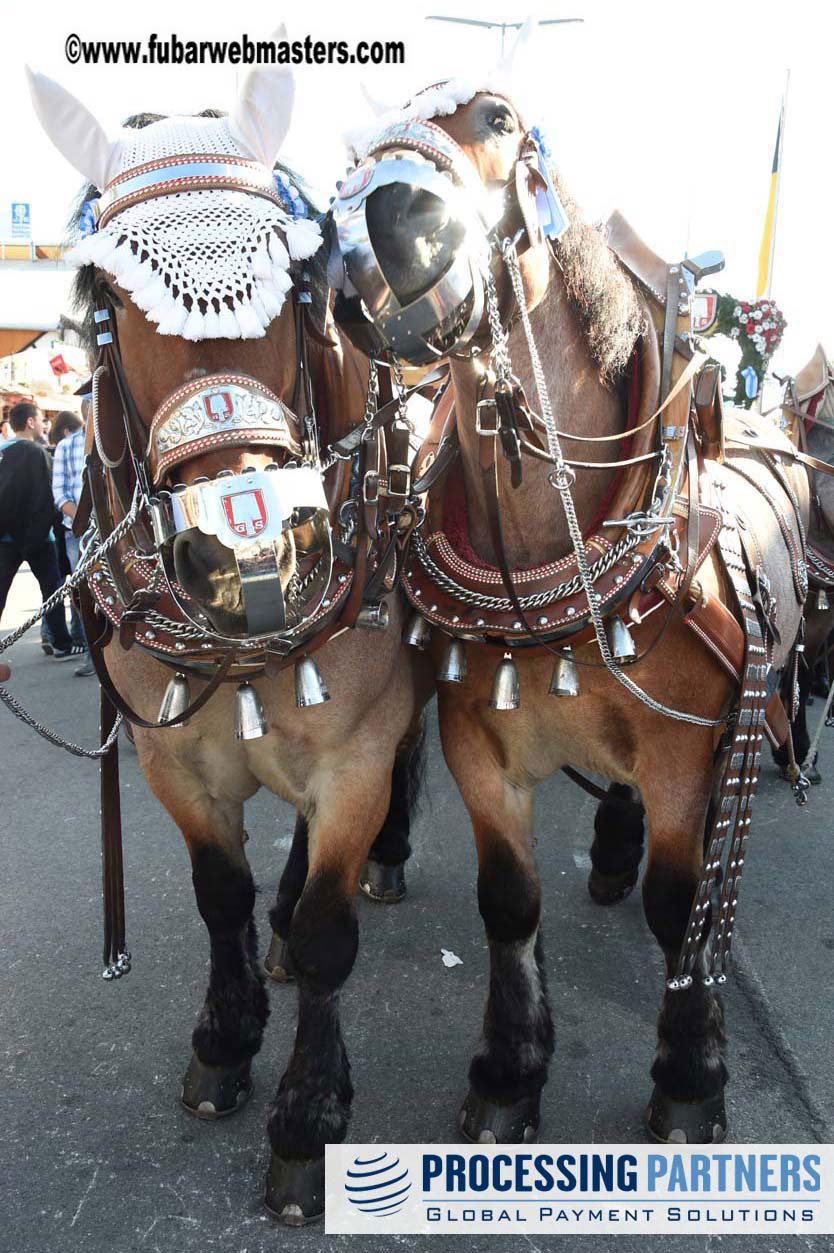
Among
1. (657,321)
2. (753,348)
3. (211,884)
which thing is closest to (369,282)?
(657,321)

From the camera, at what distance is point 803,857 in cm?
361

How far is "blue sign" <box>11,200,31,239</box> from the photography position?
19.8 m

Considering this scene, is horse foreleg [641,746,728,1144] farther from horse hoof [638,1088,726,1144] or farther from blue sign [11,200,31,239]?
blue sign [11,200,31,239]

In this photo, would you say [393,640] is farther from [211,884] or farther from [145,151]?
[145,151]

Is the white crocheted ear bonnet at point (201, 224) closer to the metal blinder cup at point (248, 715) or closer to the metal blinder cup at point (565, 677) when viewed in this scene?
the metal blinder cup at point (248, 715)

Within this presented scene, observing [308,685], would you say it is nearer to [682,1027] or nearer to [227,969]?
[227,969]

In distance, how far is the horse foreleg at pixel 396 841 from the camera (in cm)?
322

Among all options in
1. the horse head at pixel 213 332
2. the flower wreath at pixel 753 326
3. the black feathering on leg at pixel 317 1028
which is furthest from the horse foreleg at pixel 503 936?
the flower wreath at pixel 753 326

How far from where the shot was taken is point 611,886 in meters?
3.17

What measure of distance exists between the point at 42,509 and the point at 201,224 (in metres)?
5.79

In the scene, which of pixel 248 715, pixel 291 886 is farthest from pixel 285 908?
pixel 248 715

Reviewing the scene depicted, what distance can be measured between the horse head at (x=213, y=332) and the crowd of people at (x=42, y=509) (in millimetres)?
4801

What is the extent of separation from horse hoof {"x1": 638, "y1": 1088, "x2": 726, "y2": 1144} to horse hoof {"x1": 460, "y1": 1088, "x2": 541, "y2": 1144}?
28 centimetres

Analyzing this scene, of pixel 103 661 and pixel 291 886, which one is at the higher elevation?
pixel 103 661
